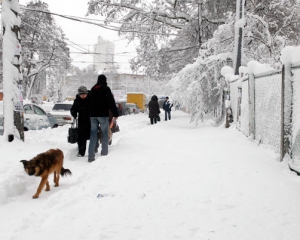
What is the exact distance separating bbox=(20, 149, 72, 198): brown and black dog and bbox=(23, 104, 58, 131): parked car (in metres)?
8.01

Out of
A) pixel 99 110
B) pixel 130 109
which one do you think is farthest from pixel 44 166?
pixel 130 109

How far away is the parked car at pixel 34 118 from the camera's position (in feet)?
41.2

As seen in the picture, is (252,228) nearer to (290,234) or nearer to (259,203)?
(290,234)

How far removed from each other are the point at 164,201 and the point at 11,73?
589 centimetres

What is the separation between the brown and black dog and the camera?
14.8 feet

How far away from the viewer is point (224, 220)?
290 centimetres

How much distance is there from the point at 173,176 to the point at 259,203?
1.47 metres

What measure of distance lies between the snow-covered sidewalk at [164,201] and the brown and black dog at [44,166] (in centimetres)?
22

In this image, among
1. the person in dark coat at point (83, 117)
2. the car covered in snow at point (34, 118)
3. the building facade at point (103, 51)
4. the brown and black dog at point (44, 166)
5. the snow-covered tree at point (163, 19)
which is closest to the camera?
the brown and black dog at point (44, 166)

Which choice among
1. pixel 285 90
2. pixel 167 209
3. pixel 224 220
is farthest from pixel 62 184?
pixel 285 90

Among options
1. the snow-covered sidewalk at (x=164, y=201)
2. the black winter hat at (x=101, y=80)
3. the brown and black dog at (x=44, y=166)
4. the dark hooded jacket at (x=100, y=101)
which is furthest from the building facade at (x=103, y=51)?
the snow-covered sidewalk at (x=164, y=201)

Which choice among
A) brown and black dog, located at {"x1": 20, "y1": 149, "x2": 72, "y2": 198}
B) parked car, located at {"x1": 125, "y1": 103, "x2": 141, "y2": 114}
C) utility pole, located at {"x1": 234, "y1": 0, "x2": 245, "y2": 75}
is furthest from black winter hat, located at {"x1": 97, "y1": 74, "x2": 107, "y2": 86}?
parked car, located at {"x1": 125, "y1": 103, "x2": 141, "y2": 114}

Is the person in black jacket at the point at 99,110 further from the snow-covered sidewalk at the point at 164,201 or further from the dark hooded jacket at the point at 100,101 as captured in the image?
the snow-covered sidewalk at the point at 164,201

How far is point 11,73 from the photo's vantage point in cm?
763
